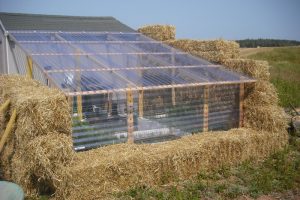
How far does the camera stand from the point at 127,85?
7703 mm

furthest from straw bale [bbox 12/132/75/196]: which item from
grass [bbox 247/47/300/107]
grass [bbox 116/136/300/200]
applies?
grass [bbox 247/47/300/107]

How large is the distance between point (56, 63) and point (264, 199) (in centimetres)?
586

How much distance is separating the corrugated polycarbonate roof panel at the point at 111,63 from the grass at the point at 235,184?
2236 millimetres

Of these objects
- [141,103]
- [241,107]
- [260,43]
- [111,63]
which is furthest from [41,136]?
[260,43]

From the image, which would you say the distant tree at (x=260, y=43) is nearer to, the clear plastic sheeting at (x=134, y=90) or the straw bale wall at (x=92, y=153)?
the clear plastic sheeting at (x=134, y=90)

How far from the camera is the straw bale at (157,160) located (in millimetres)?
6234

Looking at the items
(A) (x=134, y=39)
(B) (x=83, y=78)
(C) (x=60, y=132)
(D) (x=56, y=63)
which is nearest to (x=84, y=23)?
(A) (x=134, y=39)

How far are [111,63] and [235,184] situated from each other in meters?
4.80

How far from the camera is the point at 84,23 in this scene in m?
14.7

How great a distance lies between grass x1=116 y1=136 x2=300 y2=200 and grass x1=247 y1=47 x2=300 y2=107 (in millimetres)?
6564

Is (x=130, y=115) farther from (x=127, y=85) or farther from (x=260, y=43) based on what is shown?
(x=260, y=43)

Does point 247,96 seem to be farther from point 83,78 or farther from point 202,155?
point 83,78

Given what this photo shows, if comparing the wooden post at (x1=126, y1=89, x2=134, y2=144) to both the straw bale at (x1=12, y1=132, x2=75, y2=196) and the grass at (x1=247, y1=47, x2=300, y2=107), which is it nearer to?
the straw bale at (x1=12, y1=132, x2=75, y2=196)

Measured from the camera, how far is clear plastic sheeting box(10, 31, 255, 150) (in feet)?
23.8
